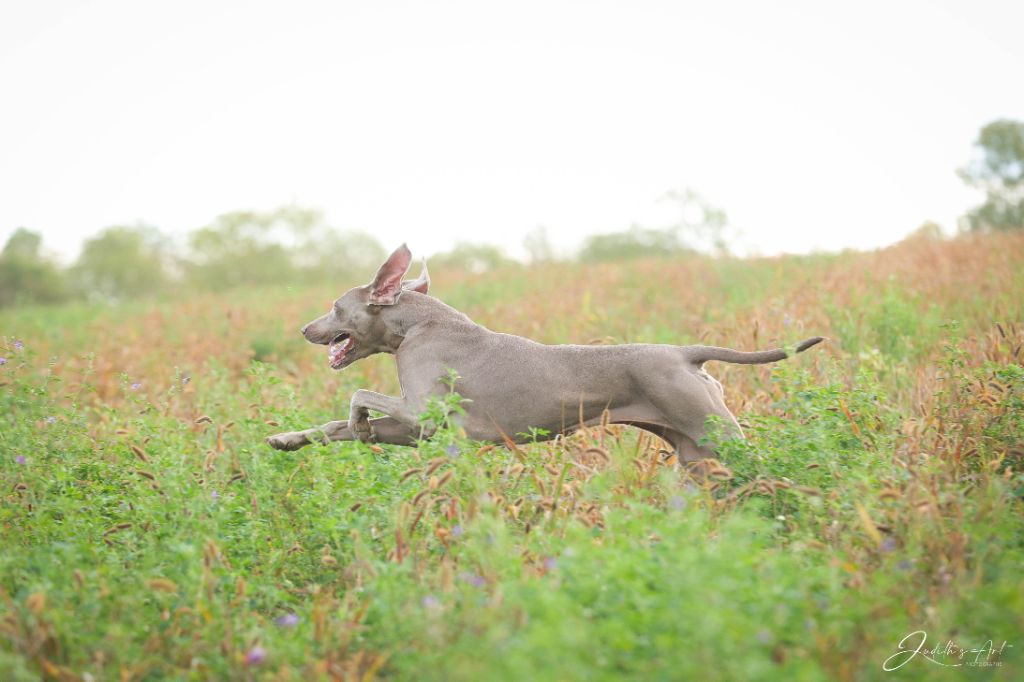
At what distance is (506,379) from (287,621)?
2216 millimetres

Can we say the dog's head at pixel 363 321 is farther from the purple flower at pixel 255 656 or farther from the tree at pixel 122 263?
the tree at pixel 122 263

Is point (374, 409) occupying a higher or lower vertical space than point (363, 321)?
lower

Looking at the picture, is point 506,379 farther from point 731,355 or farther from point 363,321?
point 731,355

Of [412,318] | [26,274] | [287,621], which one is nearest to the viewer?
[287,621]

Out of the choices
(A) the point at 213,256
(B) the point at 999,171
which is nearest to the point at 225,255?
(A) the point at 213,256

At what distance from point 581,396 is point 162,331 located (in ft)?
31.7

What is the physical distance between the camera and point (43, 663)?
10.5ft

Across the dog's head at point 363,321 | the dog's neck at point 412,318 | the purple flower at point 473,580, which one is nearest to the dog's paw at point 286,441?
the dog's head at point 363,321

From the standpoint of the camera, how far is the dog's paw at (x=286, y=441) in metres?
5.24

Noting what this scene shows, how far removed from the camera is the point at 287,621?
11.4 feet

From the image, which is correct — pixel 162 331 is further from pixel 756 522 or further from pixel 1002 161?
pixel 1002 161

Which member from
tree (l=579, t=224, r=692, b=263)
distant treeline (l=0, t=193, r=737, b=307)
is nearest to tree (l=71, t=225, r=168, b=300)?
distant treeline (l=0, t=193, r=737, b=307)

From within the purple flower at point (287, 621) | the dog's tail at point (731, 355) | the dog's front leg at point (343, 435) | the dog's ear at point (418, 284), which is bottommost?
the purple flower at point (287, 621)

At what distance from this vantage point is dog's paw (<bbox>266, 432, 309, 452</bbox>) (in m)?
5.24
